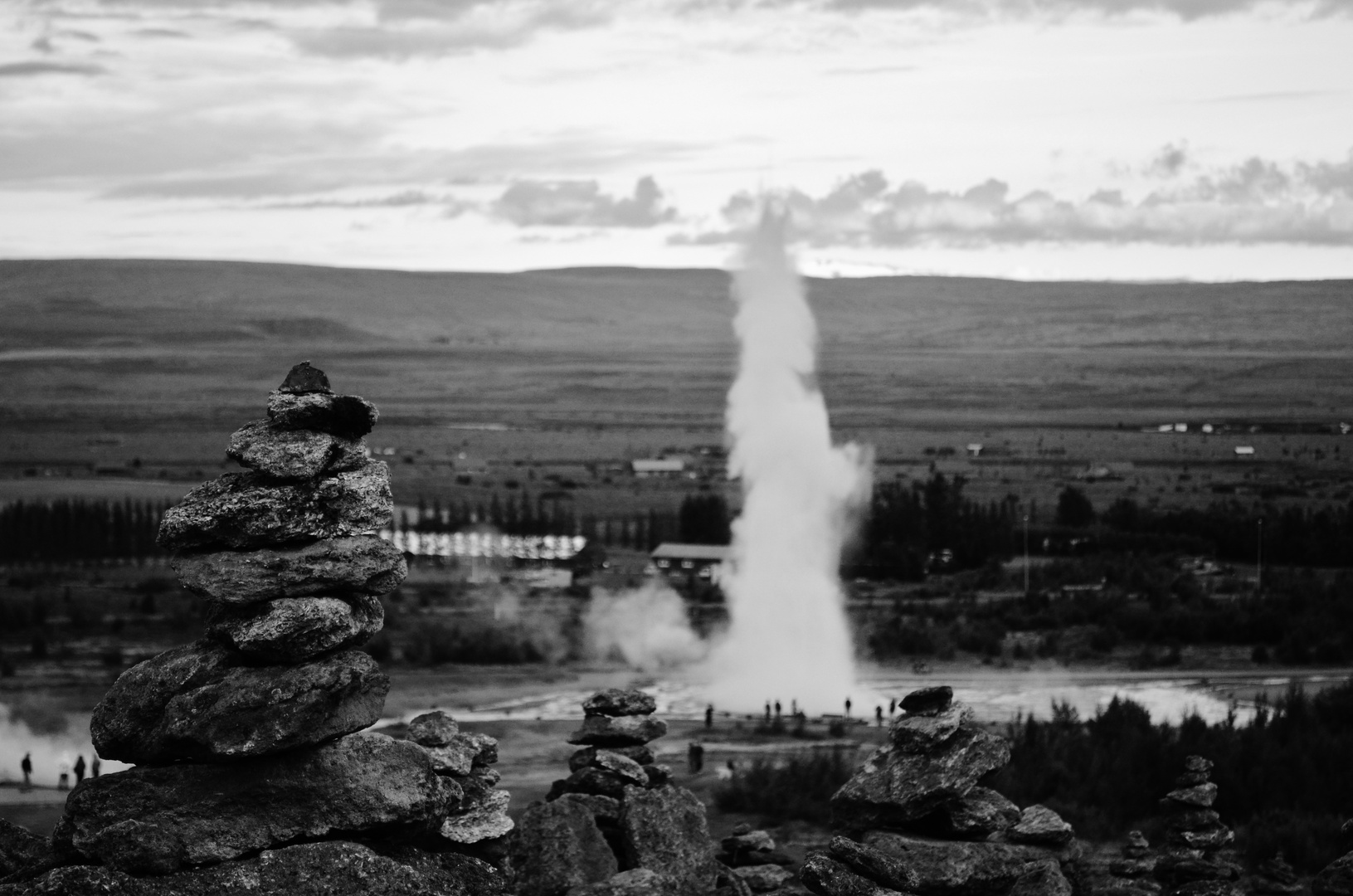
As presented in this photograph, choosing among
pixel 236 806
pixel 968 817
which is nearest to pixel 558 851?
pixel 968 817

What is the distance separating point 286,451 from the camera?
43.0ft

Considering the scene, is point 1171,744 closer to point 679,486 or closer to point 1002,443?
point 679,486

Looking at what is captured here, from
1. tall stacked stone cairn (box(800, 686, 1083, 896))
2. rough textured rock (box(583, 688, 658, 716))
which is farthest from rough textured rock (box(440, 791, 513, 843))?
rough textured rock (box(583, 688, 658, 716))

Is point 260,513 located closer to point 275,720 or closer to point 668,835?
point 275,720

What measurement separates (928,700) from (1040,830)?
79.4 inches

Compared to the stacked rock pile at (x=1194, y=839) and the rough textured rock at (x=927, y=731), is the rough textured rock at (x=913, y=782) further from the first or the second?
the stacked rock pile at (x=1194, y=839)

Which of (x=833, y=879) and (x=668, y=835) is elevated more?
(x=833, y=879)

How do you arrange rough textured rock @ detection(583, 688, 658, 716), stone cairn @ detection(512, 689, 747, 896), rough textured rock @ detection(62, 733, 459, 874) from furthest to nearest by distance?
rough textured rock @ detection(583, 688, 658, 716)
stone cairn @ detection(512, 689, 747, 896)
rough textured rock @ detection(62, 733, 459, 874)

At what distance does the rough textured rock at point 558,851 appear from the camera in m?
19.7

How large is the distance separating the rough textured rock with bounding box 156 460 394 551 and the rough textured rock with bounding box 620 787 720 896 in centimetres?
807

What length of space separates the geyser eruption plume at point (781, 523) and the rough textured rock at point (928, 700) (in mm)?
26923

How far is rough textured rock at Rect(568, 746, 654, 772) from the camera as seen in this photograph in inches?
877

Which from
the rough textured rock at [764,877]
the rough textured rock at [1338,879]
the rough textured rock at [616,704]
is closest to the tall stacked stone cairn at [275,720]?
the rough textured rock at [1338,879]

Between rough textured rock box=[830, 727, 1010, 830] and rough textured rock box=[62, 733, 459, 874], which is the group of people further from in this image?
rough textured rock box=[62, 733, 459, 874]
